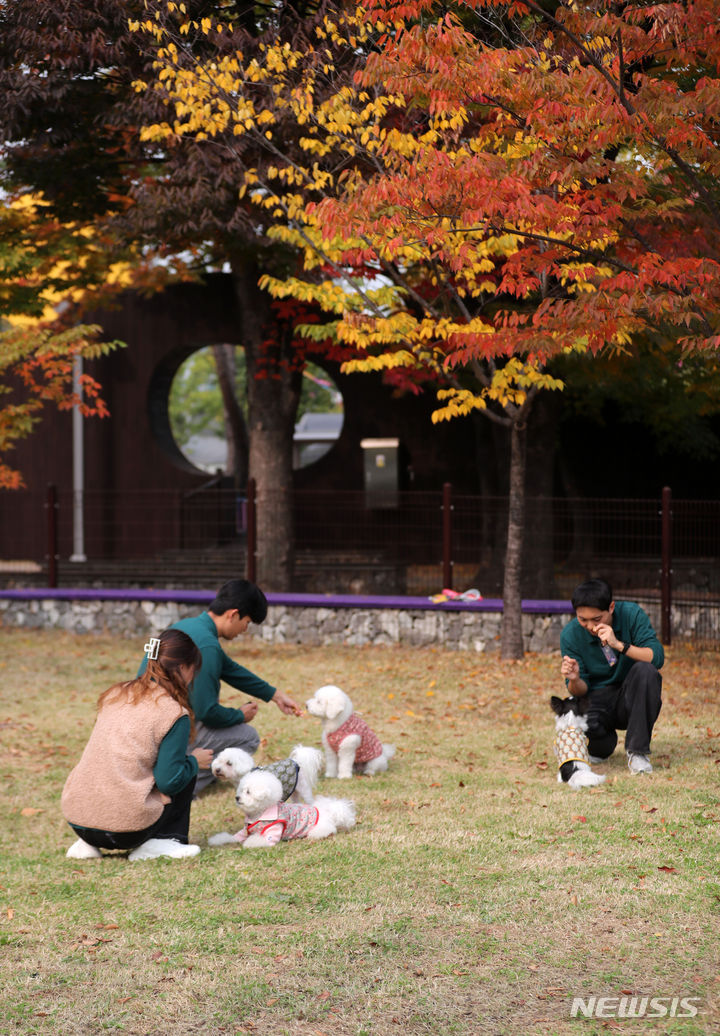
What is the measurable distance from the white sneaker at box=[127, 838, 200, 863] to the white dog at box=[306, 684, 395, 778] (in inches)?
54.2

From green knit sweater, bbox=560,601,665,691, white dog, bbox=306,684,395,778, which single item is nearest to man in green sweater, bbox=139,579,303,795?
white dog, bbox=306,684,395,778

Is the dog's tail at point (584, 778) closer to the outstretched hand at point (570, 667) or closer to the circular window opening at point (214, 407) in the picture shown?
the outstretched hand at point (570, 667)

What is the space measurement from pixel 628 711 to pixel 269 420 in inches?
389

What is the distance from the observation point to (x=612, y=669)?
6.76 meters

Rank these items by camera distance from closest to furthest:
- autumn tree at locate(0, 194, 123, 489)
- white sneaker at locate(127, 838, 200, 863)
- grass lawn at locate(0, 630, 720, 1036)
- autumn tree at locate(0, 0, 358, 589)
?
grass lawn at locate(0, 630, 720, 1036) < white sneaker at locate(127, 838, 200, 863) < autumn tree at locate(0, 0, 358, 589) < autumn tree at locate(0, 194, 123, 489)

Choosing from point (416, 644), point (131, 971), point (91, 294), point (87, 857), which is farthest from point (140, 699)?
point (91, 294)

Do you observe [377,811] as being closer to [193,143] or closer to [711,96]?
[711,96]

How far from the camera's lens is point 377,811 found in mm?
6117

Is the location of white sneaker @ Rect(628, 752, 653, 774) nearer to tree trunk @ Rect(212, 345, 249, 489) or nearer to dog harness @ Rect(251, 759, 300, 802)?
dog harness @ Rect(251, 759, 300, 802)

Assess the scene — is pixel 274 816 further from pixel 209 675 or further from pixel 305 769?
pixel 209 675

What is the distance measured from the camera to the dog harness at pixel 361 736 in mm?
6719

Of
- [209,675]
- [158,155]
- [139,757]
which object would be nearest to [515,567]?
[209,675]

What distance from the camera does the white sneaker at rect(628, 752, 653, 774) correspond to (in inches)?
263

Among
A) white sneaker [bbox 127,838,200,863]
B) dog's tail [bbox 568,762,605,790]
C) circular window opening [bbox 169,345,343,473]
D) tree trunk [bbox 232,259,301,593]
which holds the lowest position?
white sneaker [bbox 127,838,200,863]
